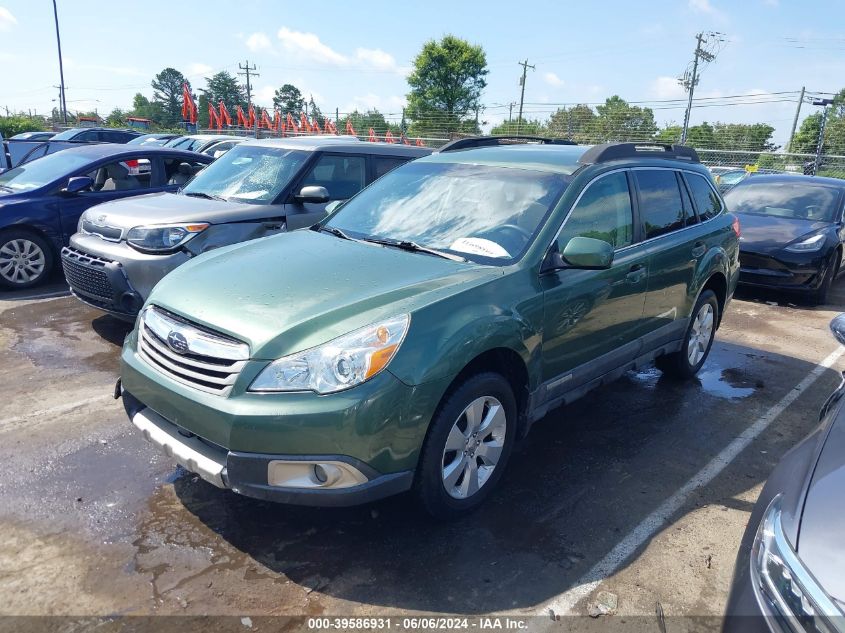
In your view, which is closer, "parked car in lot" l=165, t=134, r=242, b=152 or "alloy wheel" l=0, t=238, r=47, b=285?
"alloy wheel" l=0, t=238, r=47, b=285

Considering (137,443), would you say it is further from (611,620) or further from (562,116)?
(562,116)

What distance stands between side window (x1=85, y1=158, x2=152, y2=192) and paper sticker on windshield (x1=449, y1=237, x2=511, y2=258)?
5610mm

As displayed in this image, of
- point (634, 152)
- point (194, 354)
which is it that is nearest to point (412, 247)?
point (194, 354)

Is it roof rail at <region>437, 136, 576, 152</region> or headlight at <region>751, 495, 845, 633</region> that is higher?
roof rail at <region>437, 136, 576, 152</region>

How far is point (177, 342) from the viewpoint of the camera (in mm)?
2912

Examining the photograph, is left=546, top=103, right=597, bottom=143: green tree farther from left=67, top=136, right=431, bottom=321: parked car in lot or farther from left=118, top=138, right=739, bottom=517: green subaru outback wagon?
left=118, top=138, right=739, bottom=517: green subaru outback wagon

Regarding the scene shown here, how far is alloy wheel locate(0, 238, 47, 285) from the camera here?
6.96m

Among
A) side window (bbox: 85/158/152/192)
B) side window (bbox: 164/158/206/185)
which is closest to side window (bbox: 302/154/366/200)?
side window (bbox: 164/158/206/185)

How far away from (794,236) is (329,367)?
26.7ft

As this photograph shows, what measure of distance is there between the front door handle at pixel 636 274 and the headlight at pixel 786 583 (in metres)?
2.27

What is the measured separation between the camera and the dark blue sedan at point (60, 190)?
6984 mm

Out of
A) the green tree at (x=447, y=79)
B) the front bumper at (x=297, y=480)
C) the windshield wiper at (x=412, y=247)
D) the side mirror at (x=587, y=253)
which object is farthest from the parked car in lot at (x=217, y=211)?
the green tree at (x=447, y=79)

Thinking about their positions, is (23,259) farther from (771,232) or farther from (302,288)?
(771,232)

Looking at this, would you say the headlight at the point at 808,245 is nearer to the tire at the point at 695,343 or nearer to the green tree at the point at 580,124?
the tire at the point at 695,343
